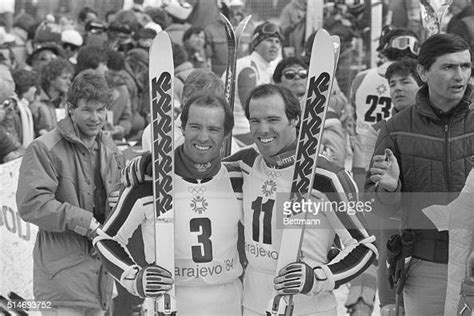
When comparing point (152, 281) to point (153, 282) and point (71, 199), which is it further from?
point (71, 199)

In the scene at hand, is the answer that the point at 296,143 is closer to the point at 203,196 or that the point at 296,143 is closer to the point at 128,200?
the point at 203,196

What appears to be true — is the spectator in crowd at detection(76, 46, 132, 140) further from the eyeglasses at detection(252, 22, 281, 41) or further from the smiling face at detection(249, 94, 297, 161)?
the smiling face at detection(249, 94, 297, 161)

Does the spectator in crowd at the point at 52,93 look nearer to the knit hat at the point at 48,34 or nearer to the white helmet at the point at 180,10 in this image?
the knit hat at the point at 48,34

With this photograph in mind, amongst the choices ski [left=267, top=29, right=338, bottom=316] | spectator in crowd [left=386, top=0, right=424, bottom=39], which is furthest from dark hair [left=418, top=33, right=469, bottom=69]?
spectator in crowd [left=386, top=0, right=424, bottom=39]

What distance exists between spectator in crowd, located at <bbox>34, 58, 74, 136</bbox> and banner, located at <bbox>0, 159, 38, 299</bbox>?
4.03ft

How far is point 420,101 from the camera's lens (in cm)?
429

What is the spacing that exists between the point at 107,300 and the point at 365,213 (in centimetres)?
142

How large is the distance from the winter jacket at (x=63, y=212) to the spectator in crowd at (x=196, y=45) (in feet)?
15.3

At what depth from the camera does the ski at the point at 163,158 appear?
398 cm

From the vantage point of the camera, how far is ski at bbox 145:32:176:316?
13.0 feet

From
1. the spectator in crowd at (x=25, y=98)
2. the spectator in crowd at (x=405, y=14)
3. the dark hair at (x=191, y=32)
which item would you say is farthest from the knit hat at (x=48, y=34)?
the spectator in crowd at (x=405, y=14)

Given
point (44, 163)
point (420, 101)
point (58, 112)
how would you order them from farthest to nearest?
point (58, 112), point (44, 163), point (420, 101)

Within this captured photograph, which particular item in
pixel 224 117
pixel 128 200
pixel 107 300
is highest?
pixel 224 117

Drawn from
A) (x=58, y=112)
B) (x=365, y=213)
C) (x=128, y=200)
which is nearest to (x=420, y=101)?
(x=365, y=213)
